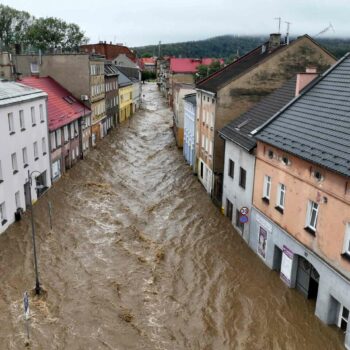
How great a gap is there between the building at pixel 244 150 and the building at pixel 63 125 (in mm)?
13981

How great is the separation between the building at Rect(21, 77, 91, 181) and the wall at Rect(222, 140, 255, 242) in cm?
1396

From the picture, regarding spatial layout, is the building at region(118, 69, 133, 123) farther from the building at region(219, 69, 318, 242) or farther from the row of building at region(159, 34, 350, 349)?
the building at region(219, 69, 318, 242)

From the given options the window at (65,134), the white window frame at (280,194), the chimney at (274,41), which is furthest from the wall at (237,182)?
the window at (65,134)

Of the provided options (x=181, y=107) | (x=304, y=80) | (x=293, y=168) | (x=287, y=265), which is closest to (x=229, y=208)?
(x=287, y=265)

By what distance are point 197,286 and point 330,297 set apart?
19.9ft

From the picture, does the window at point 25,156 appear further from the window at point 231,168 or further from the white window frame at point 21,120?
the window at point 231,168

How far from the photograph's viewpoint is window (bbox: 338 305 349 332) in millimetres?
15039

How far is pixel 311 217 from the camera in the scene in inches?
643

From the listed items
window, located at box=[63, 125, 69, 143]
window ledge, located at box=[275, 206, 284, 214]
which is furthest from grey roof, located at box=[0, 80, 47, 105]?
window ledge, located at box=[275, 206, 284, 214]

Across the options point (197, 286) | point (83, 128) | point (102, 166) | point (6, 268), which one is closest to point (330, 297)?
point (197, 286)

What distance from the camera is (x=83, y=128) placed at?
4162 cm

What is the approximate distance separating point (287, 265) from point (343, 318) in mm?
3498

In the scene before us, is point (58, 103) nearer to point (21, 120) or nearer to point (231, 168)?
point (21, 120)

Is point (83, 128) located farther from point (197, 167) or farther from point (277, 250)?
point (277, 250)
